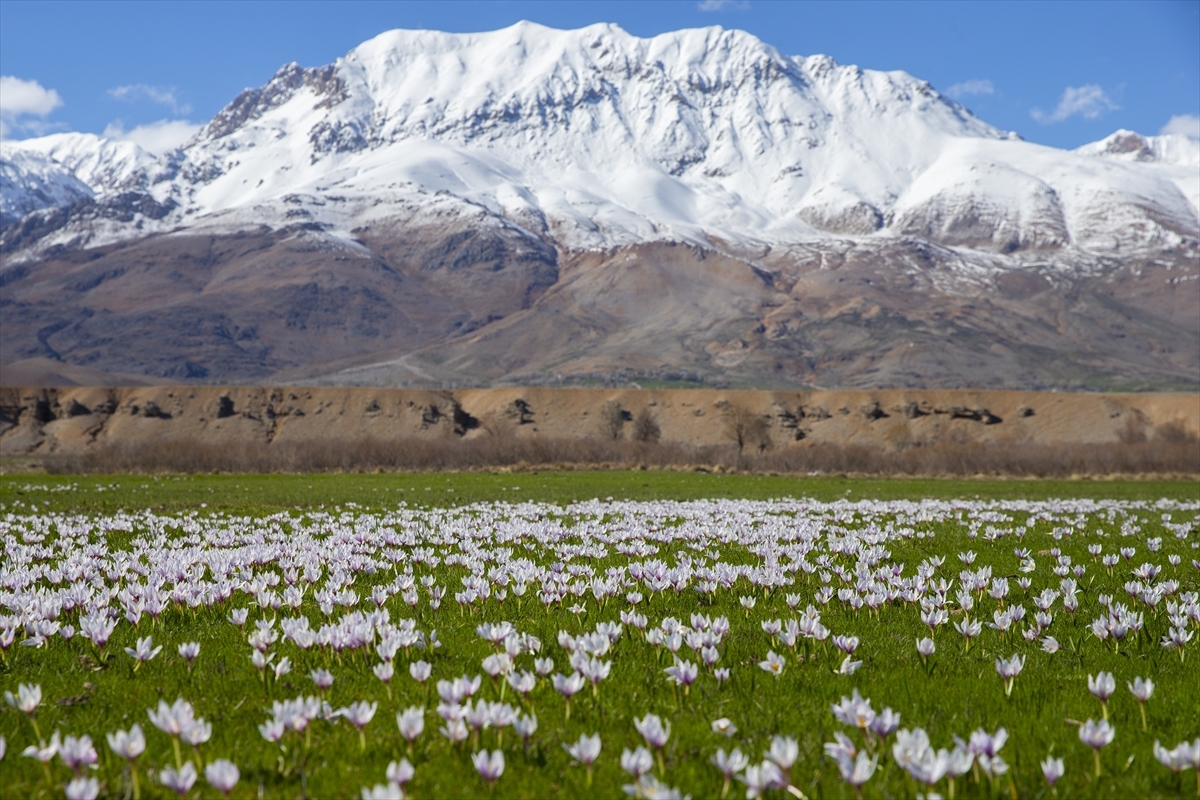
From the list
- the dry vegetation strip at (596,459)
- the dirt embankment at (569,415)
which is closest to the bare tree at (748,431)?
the dirt embankment at (569,415)

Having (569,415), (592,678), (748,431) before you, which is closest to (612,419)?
(748,431)

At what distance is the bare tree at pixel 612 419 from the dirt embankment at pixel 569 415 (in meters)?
0.27

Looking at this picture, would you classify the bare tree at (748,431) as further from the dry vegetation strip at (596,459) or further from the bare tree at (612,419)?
the dry vegetation strip at (596,459)

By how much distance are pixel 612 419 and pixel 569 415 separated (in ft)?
55.9

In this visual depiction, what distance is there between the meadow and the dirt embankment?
88812 millimetres

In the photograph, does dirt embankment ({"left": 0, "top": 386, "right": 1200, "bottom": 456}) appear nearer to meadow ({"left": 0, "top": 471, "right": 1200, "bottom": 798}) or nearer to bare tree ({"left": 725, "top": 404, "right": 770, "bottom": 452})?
bare tree ({"left": 725, "top": 404, "right": 770, "bottom": 452})

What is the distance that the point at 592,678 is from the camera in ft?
18.2

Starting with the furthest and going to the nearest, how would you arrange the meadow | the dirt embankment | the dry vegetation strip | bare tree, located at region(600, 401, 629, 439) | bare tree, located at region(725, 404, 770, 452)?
A: the dirt embankment
bare tree, located at region(600, 401, 629, 439)
bare tree, located at region(725, 404, 770, 452)
the dry vegetation strip
the meadow

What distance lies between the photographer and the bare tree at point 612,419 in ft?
327

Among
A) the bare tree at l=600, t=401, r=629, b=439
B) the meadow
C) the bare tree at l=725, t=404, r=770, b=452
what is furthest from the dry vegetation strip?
the meadow

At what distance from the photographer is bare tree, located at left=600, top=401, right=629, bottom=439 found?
9974 cm

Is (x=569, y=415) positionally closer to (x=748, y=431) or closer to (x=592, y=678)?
(x=748, y=431)

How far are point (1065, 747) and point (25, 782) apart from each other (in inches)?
238

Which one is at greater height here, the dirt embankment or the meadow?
the dirt embankment
